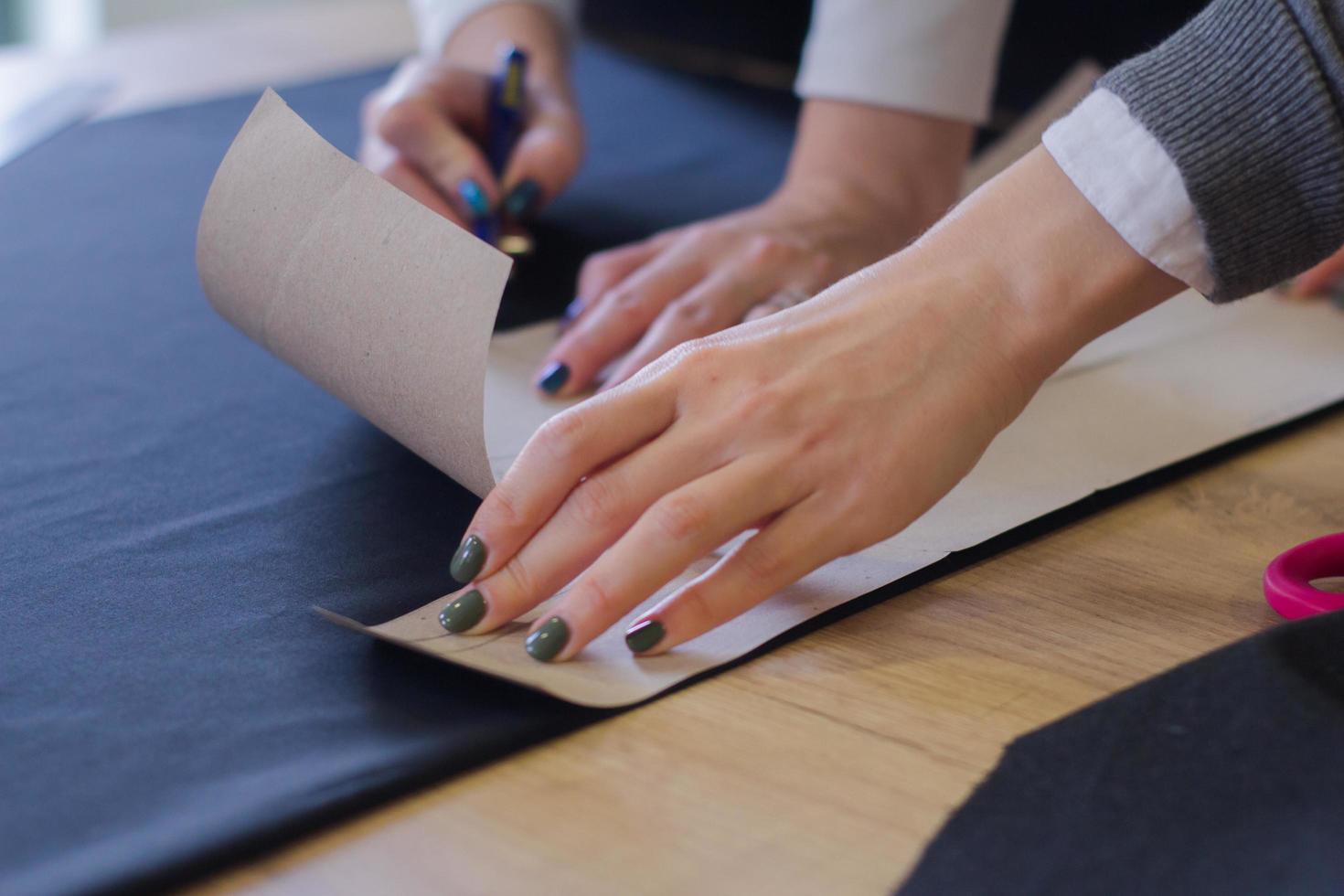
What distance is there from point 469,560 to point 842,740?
178mm

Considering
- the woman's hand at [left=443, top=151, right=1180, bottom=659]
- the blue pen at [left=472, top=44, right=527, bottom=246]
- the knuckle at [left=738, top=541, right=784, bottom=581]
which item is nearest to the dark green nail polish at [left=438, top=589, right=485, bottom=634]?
the woman's hand at [left=443, top=151, right=1180, bottom=659]

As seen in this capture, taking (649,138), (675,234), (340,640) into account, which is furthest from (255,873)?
(649,138)

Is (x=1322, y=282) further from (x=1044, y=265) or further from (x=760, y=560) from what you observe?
(x=760, y=560)

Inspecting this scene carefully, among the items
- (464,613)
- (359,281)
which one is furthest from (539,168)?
(464,613)

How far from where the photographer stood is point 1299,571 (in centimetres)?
60

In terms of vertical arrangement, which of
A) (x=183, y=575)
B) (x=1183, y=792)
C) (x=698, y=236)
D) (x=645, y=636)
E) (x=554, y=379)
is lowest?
(x=1183, y=792)

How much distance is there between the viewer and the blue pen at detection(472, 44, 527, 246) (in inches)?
45.7

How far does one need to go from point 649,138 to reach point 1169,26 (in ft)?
→ 1.81

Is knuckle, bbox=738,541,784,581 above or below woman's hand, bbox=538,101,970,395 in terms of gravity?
below

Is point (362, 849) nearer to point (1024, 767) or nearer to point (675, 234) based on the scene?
point (1024, 767)

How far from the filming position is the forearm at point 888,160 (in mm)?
1095

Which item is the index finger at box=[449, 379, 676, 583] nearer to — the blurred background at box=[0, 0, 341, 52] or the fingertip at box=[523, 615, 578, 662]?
the fingertip at box=[523, 615, 578, 662]

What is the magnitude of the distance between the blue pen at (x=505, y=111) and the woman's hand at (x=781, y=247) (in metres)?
0.21

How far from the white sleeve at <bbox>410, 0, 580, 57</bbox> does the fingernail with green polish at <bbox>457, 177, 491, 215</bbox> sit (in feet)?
1.27
